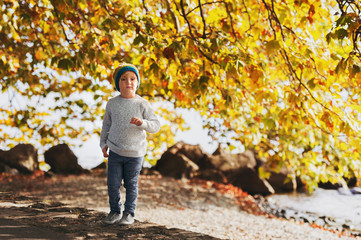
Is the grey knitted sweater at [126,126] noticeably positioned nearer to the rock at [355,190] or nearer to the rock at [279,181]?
the rock at [279,181]

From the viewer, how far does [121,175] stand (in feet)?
14.7

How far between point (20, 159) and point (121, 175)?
949cm

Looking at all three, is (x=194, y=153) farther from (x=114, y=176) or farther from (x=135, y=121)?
(x=135, y=121)

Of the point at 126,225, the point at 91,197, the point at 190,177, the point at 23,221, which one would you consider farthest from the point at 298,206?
the point at 23,221

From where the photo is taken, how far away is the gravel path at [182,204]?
834 cm

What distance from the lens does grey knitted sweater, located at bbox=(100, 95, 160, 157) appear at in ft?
14.0

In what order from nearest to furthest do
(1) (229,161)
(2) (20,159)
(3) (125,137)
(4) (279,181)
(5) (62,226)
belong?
(5) (62,226) → (3) (125,137) → (2) (20,159) → (1) (229,161) → (4) (279,181)

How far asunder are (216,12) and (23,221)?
Answer: 4417 millimetres

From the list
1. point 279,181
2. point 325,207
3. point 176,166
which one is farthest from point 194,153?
point 325,207

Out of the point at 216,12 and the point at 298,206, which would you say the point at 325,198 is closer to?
the point at 298,206

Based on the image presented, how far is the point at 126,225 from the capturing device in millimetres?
4348

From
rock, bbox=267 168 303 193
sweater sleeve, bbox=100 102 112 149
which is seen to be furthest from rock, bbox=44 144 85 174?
sweater sleeve, bbox=100 102 112 149

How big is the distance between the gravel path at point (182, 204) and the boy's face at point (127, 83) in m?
3.94

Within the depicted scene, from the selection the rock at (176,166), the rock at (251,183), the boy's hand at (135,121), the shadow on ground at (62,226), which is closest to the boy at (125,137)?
the boy's hand at (135,121)
